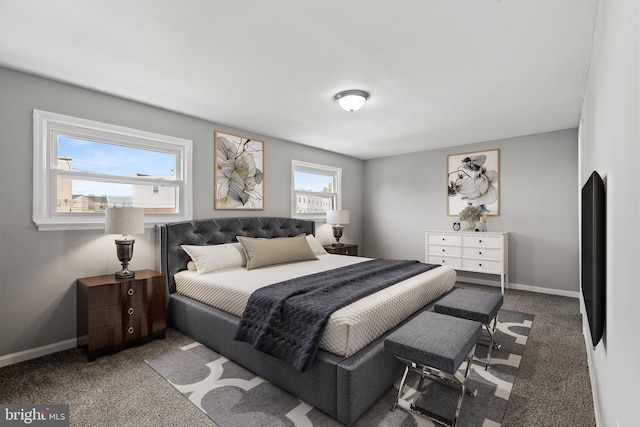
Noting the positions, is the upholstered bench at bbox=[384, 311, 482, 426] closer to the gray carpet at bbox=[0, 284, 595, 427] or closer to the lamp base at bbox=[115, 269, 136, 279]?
the gray carpet at bbox=[0, 284, 595, 427]

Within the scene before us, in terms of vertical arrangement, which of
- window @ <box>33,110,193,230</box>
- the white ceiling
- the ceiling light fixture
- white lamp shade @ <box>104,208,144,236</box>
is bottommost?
white lamp shade @ <box>104,208,144,236</box>

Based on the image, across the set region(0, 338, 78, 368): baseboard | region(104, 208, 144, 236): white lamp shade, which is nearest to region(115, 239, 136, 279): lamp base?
region(104, 208, 144, 236): white lamp shade

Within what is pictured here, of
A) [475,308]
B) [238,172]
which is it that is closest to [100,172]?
[238,172]

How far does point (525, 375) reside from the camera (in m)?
2.29

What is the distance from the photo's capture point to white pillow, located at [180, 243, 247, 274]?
3213mm

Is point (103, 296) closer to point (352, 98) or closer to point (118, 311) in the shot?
point (118, 311)

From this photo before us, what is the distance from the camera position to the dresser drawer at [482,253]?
14.6 feet

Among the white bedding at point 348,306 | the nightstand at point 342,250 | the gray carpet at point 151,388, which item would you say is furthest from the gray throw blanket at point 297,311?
the nightstand at point 342,250

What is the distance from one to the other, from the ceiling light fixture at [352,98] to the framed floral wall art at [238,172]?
1717 millimetres

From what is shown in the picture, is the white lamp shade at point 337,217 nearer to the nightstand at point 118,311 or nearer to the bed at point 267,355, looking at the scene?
the bed at point 267,355

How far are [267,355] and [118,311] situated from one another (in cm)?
145

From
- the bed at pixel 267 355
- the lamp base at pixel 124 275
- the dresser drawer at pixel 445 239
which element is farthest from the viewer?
the dresser drawer at pixel 445 239

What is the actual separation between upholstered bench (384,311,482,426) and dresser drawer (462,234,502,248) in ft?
9.13

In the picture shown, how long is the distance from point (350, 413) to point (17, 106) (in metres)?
3.39
